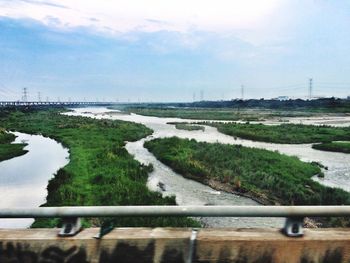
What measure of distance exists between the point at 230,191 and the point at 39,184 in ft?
38.0

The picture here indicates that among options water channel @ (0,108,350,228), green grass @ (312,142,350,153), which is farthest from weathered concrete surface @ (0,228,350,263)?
green grass @ (312,142,350,153)

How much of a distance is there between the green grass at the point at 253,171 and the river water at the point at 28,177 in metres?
9.11

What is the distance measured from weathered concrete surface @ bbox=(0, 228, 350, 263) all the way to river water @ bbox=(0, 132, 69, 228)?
11.5 m

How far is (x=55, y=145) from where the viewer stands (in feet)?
140

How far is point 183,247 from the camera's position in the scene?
364 cm

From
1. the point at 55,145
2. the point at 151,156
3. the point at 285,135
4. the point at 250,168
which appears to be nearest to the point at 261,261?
the point at 250,168

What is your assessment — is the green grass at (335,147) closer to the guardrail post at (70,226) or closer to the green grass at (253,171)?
the green grass at (253,171)

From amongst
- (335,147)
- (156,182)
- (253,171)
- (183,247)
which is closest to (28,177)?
(156,182)

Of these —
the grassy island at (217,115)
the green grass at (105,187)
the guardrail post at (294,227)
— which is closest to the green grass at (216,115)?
the grassy island at (217,115)

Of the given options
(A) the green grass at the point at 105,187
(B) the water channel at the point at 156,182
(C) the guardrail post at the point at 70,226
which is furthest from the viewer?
(B) the water channel at the point at 156,182

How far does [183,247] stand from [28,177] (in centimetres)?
2320

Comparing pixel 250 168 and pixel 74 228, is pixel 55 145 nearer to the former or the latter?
pixel 250 168

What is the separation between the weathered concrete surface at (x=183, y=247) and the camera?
140 inches

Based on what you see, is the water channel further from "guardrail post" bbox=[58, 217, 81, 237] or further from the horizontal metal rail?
"guardrail post" bbox=[58, 217, 81, 237]
